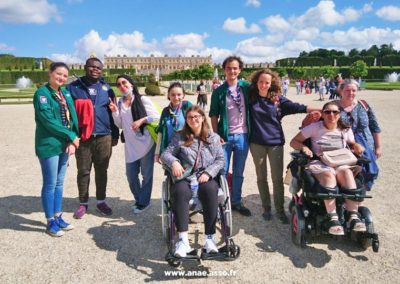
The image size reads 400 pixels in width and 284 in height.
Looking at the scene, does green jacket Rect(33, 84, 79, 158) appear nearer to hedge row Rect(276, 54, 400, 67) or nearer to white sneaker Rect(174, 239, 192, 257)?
white sneaker Rect(174, 239, 192, 257)

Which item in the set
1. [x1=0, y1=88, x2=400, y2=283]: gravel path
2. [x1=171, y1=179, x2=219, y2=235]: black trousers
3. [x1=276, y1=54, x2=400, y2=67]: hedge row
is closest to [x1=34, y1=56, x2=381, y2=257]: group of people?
[x1=171, y1=179, x2=219, y2=235]: black trousers

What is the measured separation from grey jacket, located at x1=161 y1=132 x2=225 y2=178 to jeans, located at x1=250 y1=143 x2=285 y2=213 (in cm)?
74

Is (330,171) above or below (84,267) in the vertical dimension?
above

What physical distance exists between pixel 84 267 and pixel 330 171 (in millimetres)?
2583

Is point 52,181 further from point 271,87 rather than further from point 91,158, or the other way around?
point 271,87

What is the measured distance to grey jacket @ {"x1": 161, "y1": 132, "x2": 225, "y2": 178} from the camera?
3.49m

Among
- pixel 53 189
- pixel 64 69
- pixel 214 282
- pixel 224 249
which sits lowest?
pixel 214 282

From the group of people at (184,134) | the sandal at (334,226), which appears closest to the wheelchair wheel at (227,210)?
the group of people at (184,134)

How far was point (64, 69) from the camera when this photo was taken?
3.76 metres

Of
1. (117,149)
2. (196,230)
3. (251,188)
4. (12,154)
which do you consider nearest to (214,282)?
(196,230)

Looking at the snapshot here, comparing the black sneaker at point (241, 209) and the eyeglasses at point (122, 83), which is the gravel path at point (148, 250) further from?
the eyeglasses at point (122, 83)

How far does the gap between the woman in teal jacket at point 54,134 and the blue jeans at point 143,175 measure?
2.79 feet

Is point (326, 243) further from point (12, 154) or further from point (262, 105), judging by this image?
point (12, 154)

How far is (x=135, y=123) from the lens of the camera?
4.16 metres
